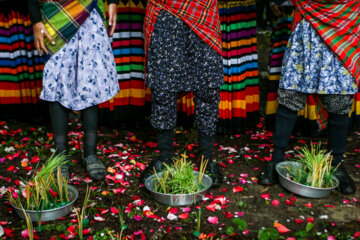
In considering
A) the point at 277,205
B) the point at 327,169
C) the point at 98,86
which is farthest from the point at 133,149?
the point at 327,169

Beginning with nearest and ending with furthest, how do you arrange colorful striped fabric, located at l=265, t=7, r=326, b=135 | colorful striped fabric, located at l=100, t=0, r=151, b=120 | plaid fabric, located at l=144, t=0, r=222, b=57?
plaid fabric, located at l=144, t=0, r=222, b=57, colorful striped fabric, located at l=265, t=7, r=326, b=135, colorful striped fabric, located at l=100, t=0, r=151, b=120

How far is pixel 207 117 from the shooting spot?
2.53m

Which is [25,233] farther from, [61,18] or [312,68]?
[312,68]

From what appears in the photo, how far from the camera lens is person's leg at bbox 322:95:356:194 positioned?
2.41m

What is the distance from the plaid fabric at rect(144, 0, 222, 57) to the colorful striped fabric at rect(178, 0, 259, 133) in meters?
0.95

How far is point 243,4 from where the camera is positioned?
330 cm

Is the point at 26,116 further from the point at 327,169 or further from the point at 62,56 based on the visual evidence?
the point at 327,169

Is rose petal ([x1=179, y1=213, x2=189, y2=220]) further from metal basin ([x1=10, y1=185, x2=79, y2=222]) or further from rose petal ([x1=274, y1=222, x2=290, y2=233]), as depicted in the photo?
metal basin ([x1=10, y1=185, x2=79, y2=222])

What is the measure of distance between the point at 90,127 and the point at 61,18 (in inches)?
29.3

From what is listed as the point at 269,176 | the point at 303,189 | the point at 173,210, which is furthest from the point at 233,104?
the point at 173,210

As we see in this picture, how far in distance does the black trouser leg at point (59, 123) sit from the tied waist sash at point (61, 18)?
0.35 metres

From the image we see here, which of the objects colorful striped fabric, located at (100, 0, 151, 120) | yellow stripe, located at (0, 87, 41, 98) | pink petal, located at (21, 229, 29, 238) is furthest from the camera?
yellow stripe, located at (0, 87, 41, 98)

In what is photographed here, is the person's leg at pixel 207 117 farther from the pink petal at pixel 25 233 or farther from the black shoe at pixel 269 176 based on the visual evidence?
the pink petal at pixel 25 233

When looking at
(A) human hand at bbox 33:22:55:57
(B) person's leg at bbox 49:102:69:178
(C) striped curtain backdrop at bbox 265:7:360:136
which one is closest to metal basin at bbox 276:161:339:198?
(C) striped curtain backdrop at bbox 265:7:360:136
